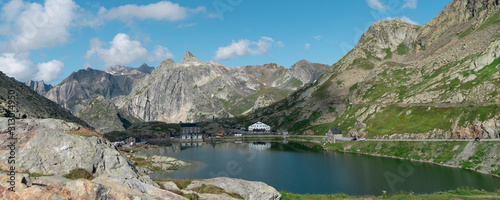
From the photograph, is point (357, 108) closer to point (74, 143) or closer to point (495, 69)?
point (495, 69)

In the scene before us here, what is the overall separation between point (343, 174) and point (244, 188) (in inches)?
2205

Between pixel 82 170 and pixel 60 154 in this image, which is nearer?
pixel 82 170

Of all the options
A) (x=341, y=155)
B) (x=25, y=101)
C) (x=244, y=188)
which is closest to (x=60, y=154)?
(x=244, y=188)

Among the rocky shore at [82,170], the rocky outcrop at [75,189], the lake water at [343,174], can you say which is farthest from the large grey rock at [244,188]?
the lake water at [343,174]

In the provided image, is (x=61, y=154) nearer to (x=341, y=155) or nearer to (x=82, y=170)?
(x=82, y=170)

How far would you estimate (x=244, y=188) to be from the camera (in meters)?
38.1

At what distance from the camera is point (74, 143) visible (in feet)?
104

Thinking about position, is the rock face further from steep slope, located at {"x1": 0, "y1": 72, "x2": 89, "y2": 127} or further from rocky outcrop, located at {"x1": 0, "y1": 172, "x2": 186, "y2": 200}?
steep slope, located at {"x1": 0, "y1": 72, "x2": 89, "y2": 127}

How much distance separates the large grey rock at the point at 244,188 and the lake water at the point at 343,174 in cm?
3051

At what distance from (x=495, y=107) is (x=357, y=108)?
86191 mm

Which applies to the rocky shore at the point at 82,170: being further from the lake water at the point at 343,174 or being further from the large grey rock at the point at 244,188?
the lake water at the point at 343,174

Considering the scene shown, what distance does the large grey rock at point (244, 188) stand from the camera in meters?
37.2

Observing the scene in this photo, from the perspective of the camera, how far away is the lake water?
223 feet

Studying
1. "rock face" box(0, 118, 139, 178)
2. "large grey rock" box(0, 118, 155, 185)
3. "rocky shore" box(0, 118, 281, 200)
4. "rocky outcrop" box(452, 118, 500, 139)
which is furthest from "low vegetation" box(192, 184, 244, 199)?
"rocky outcrop" box(452, 118, 500, 139)
